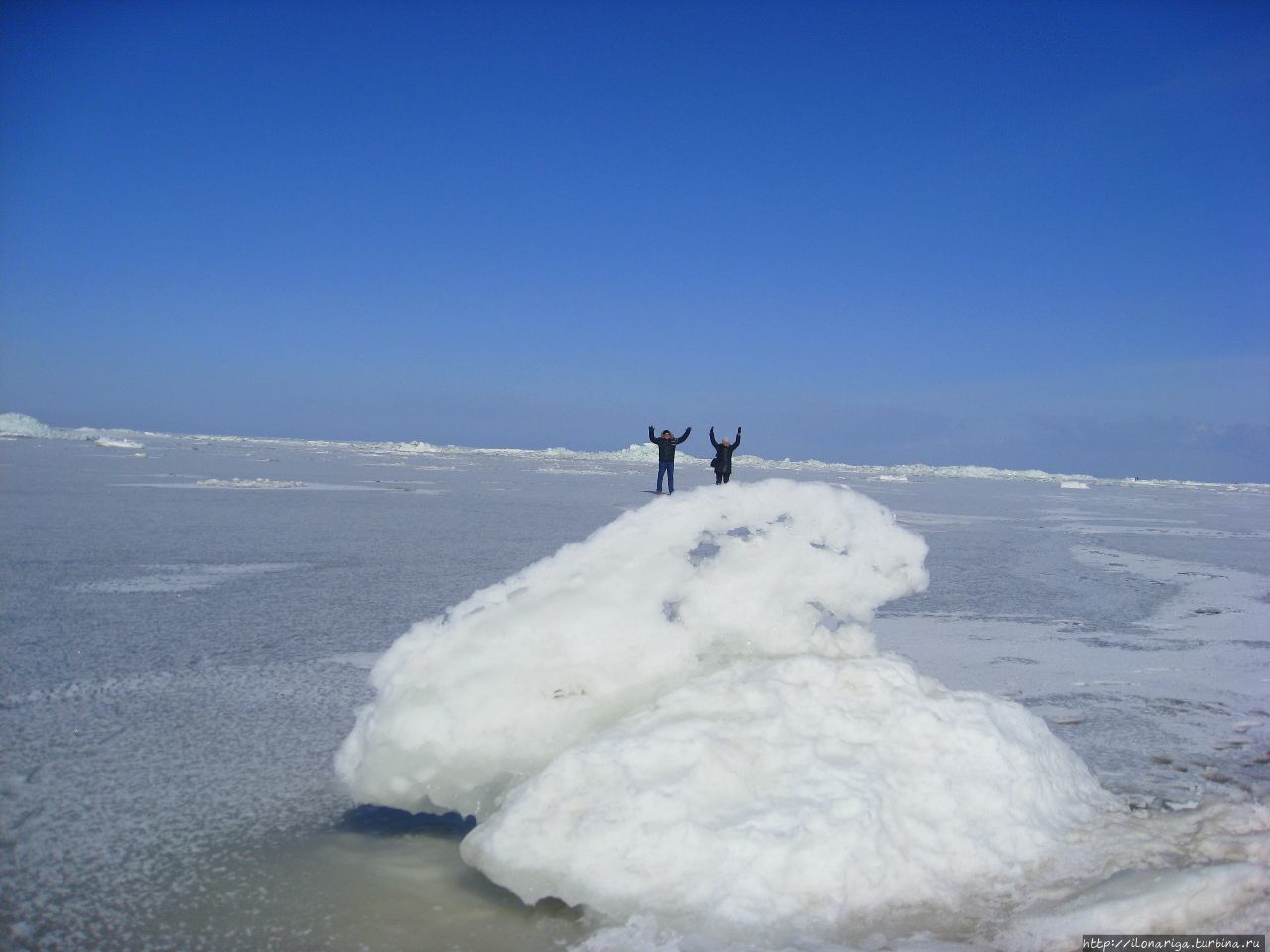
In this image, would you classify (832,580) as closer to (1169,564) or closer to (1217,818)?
(1217,818)

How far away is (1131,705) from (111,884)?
483cm

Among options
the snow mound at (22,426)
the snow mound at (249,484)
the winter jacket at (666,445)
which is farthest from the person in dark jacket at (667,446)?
the snow mound at (22,426)

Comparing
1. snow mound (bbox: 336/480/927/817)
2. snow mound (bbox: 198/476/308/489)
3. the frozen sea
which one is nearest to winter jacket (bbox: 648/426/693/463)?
the frozen sea

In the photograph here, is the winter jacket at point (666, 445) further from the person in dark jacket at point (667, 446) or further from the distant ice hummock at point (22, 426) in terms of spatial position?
the distant ice hummock at point (22, 426)

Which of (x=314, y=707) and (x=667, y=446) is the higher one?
(x=667, y=446)

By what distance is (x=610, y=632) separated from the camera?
3.45 m

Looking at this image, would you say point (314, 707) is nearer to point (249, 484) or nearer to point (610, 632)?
point (610, 632)

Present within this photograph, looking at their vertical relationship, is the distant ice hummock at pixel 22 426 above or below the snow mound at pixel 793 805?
above

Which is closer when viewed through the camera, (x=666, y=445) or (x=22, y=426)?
(x=666, y=445)

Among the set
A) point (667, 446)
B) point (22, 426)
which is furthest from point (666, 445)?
point (22, 426)

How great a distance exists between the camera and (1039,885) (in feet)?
8.81

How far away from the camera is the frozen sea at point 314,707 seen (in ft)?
8.38

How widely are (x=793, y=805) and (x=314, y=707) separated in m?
2.77

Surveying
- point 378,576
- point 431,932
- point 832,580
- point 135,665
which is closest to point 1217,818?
point 832,580
